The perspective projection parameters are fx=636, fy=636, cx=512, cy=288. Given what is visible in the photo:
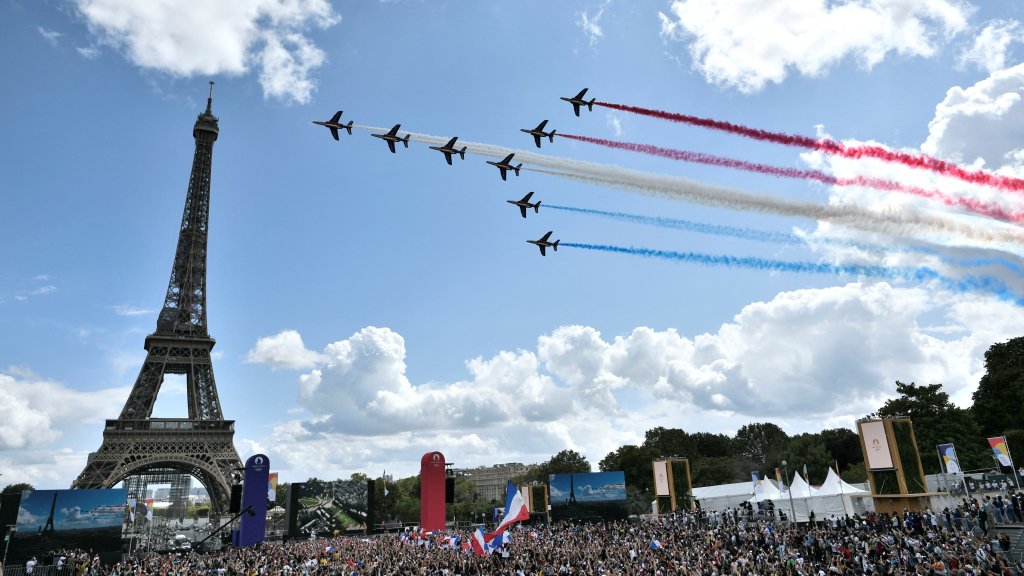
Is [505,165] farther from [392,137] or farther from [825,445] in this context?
[825,445]

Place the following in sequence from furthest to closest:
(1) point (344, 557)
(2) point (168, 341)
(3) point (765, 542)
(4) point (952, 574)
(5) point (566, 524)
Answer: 1. (2) point (168, 341)
2. (5) point (566, 524)
3. (1) point (344, 557)
4. (3) point (765, 542)
5. (4) point (952, 574)

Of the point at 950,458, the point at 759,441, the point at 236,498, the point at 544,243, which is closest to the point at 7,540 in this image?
the point at 236,498

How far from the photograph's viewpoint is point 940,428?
64.4m

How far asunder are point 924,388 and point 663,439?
166 feet

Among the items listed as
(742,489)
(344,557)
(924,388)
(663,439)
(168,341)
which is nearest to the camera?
(344,557)

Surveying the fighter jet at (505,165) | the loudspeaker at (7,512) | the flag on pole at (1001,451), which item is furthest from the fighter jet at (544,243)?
the loudspeaker at (7,512)

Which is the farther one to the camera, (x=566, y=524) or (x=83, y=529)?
(x=566, y=524)

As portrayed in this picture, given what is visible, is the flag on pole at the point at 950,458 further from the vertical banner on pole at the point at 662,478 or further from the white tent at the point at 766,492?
the vertical banner on pole at the point at 662,478

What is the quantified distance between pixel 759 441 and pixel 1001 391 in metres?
46.3

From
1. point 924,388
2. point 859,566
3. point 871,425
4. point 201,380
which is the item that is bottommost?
point 859,566

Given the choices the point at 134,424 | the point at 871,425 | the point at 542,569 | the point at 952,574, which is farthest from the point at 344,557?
the point at 134,424

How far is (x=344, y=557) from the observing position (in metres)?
33.4

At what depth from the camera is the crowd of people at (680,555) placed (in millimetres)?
21625

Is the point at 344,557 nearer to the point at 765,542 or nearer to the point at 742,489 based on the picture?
the point at 765,542
